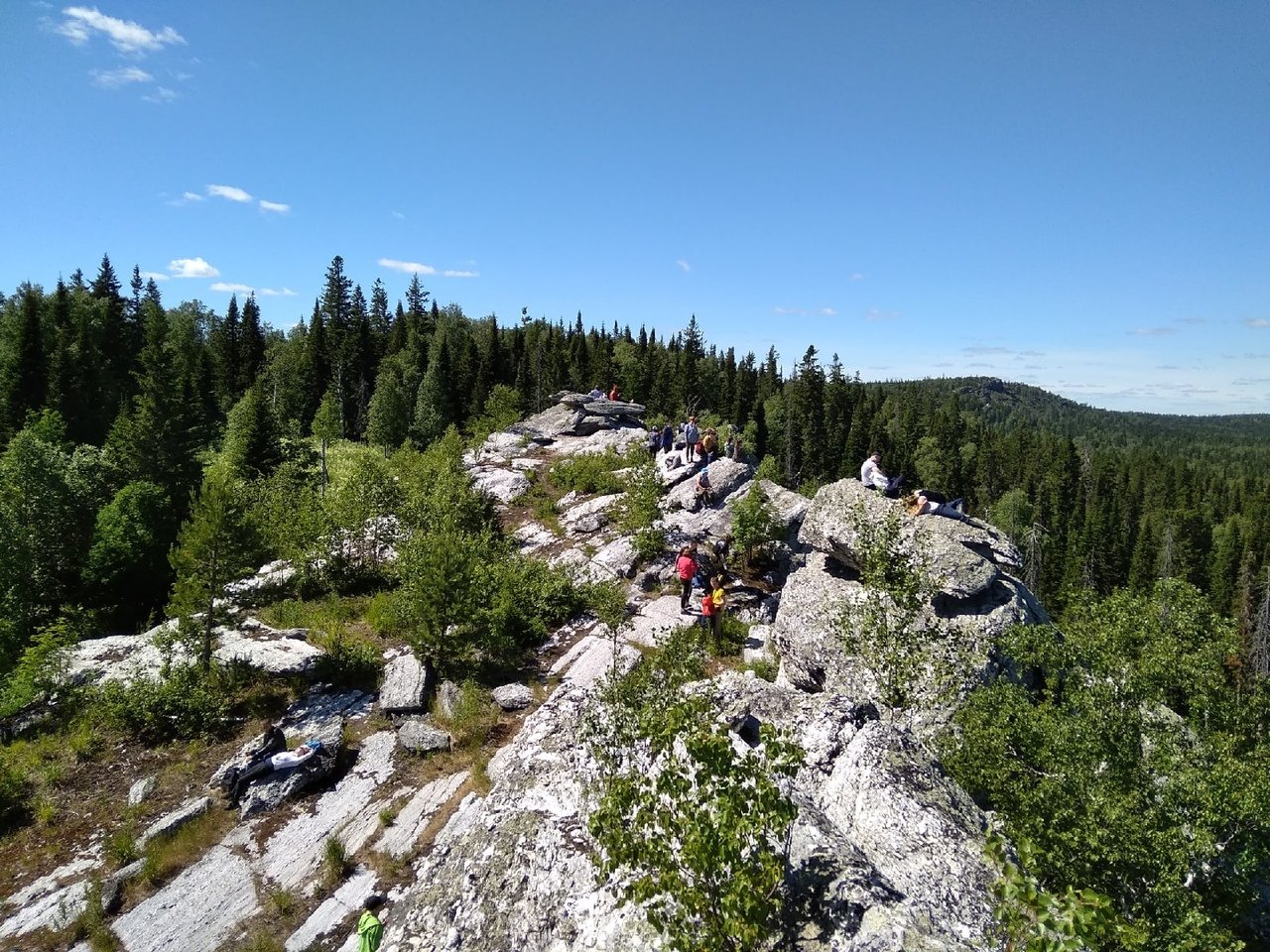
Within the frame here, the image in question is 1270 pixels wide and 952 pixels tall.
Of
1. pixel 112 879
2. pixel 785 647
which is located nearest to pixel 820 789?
pixel 785 647

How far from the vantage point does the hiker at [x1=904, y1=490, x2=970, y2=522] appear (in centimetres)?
1587

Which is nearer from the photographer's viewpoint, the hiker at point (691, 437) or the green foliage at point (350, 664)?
the green foliage at point (350, 664)

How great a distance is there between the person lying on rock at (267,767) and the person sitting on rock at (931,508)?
14.8 metres

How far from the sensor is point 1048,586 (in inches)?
2869

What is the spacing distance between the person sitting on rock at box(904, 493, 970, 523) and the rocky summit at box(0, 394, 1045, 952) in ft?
1.37

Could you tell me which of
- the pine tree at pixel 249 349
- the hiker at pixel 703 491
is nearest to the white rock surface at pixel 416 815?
the hiker at pixel 703 491

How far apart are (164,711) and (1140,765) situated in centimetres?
1918

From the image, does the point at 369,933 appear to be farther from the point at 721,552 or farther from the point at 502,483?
the point at 502,483

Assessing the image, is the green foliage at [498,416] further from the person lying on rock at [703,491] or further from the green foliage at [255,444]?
the person lying on rock at [703,491]

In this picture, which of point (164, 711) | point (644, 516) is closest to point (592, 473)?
point (644, 516)

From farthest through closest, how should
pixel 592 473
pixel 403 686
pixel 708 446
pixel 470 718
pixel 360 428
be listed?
pixel 360 428
pixel 592 473
pixel 708 446
pixel 403 686
pixel 470 718

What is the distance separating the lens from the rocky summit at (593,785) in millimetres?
5938

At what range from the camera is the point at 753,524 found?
64.8ft

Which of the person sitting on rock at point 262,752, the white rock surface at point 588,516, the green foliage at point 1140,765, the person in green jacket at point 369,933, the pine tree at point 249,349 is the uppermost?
the pine tree at point 249,349
